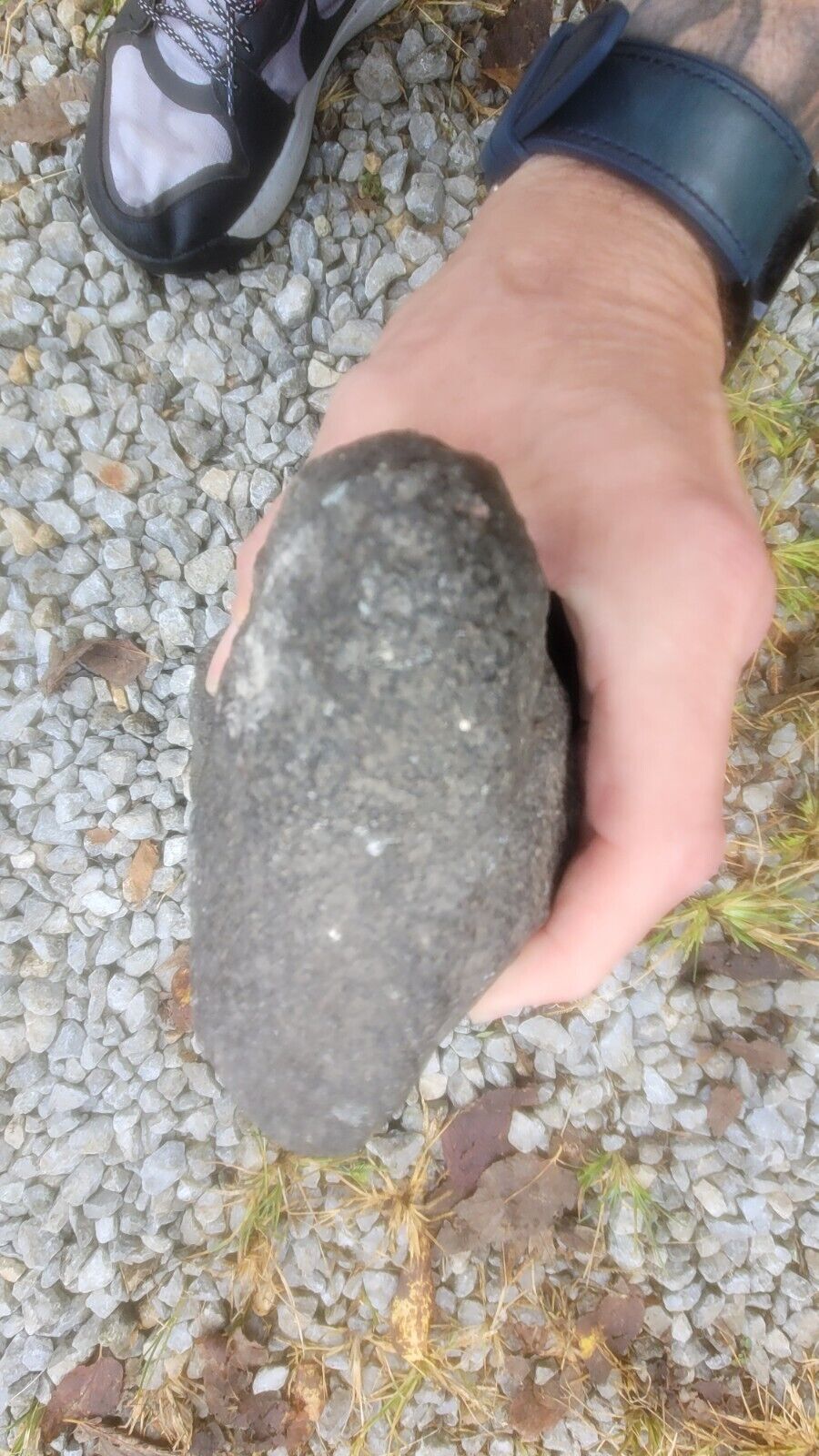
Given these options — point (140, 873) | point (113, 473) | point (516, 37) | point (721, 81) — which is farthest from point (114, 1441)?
point (516, 37)

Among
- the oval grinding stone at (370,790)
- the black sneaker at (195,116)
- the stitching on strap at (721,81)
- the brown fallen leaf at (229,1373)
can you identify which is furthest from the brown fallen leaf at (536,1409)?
the black sneaker at (195,116)

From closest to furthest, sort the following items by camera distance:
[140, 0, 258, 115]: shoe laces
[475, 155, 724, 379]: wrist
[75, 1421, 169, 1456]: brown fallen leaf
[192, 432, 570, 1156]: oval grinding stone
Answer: [192, 432, 570, 1156]: oval grinding stone
[475, 155, 724, 379]: wrist
[75, 1421, 169, 1456]: brown fallen leaf
[140, 0, 258, 115]: shoe laces

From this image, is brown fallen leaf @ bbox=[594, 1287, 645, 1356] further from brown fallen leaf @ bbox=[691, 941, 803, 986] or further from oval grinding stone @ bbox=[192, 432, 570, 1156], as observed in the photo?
oval grinding stone @ bbox=[192, 432, 570, 1156]

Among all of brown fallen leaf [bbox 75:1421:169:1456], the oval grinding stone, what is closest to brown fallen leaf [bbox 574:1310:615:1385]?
brown fallen leaf [bbox 75:1421:169:1456]

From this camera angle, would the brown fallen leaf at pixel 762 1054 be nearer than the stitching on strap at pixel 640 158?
No

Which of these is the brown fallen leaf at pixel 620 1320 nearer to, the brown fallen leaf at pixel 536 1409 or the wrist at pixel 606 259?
the brown fallen leaf at pixel 536 1409
